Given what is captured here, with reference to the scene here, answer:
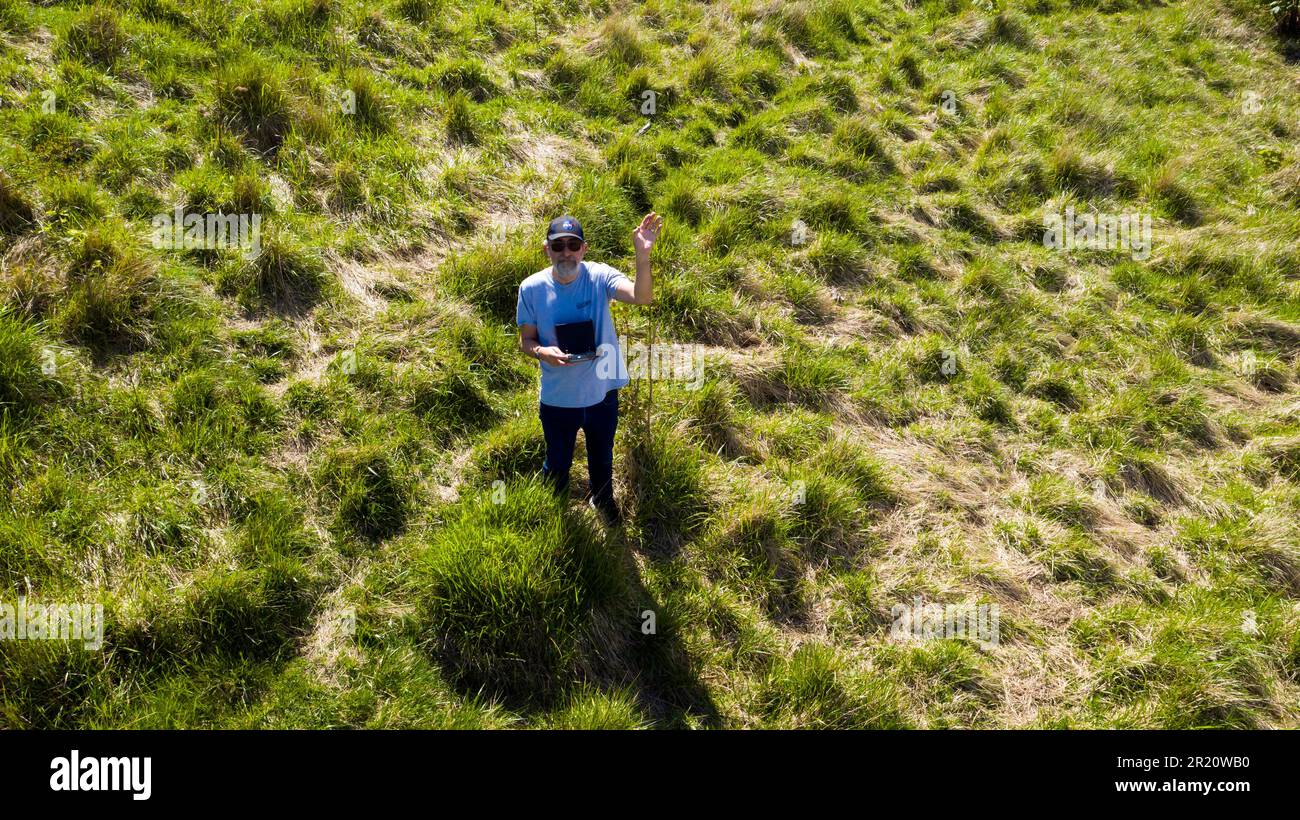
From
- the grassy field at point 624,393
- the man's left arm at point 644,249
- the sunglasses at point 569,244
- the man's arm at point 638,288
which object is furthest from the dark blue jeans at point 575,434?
the sunglasses at point 569,244

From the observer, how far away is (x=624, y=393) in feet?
17.5

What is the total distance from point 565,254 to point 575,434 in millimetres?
1148

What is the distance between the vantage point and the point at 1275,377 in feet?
22.1

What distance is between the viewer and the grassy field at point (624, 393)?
3771 mm

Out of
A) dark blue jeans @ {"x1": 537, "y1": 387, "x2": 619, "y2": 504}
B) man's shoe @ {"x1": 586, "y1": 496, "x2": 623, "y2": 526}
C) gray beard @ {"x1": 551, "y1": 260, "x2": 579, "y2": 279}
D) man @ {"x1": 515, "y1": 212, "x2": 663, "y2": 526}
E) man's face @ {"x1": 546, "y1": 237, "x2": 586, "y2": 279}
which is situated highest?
man's face @ {"x1": 546, "y1": 237, "x2": 586, "y2": 279}

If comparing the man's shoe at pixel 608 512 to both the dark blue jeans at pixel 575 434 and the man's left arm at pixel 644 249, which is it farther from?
the man's left arm at pixel 644 249

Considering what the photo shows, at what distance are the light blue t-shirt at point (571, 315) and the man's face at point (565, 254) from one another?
75 millimetres

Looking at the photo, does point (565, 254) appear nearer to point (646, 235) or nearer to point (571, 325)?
point (571, 325)

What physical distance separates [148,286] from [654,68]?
653 cm

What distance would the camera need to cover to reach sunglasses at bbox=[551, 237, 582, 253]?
386 centimetres

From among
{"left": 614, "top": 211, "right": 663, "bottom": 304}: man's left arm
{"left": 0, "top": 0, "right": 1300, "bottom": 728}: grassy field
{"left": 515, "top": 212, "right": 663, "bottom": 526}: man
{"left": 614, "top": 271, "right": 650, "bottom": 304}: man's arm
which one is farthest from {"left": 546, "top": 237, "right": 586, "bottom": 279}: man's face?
{"left": 0, "top": 0, "right": 1300, "bottom": 728}: grassy field

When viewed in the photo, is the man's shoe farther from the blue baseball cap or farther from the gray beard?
the blue baseball cap

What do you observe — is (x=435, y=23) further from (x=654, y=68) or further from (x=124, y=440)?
(x=124, y=440)

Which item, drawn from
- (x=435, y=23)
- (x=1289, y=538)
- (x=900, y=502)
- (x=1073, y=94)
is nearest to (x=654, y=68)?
(x=435, y=23)
